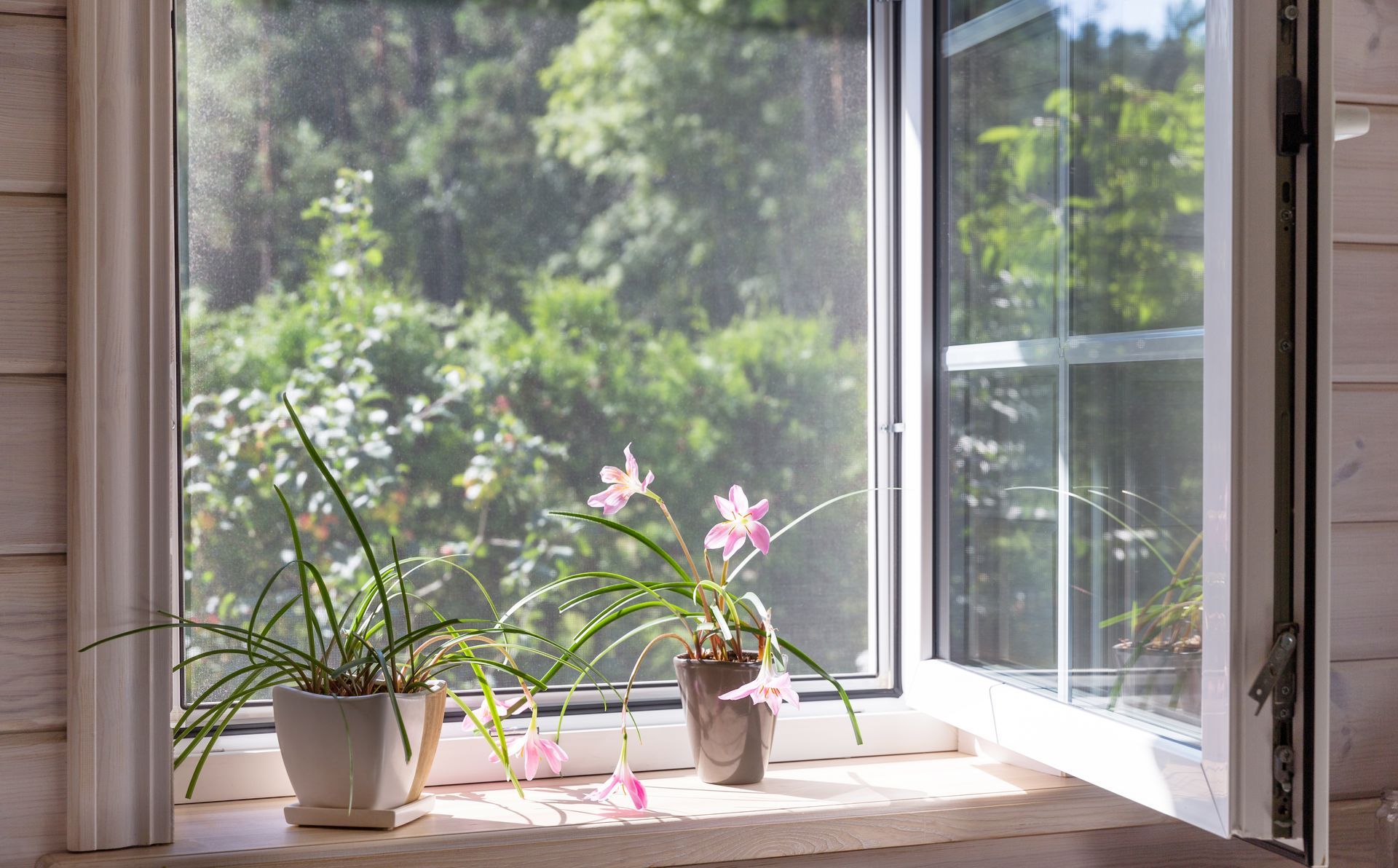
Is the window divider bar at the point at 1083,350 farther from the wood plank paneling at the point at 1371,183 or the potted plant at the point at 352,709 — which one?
the potted plant at the point at 352,709

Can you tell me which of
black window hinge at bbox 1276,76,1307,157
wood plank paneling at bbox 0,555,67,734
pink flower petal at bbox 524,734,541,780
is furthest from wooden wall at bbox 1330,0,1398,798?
wood plank paneling at bbox 0,555,67,734

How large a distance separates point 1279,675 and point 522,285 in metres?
0.93

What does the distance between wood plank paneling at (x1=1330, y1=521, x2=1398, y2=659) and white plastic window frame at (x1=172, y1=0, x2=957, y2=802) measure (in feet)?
1.57

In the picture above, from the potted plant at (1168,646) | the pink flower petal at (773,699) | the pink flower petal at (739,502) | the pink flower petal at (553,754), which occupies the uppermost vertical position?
the pink flower petal at (739,502)

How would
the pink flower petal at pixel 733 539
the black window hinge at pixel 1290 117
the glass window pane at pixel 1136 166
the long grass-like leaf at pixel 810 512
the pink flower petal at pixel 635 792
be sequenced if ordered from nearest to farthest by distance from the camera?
the black window hinge at pixel 1290 117
the glass window pane at pixel 1136 166
the pink flower petal at pixel 635 792
the pink flower petal at pixel 733 539
the long grass-like leaf at pixel 810 512

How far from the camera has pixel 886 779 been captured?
1.23m

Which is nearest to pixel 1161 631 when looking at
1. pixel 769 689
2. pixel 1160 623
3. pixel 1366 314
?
pixel 1160 623

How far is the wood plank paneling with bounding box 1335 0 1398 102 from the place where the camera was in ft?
4.17

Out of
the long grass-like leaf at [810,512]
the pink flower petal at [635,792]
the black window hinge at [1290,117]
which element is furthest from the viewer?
the long grass-like leaf at [810,512]

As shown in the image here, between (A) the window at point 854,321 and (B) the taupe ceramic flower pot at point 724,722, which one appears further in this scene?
(B) the taupe ceramic flower pot at point 724,722

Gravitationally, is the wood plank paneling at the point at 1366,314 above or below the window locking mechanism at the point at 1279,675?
above

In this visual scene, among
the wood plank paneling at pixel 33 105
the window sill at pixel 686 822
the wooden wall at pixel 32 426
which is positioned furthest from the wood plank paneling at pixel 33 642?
the wood plank paneling at pixel 33 105

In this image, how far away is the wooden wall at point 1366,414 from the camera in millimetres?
1277

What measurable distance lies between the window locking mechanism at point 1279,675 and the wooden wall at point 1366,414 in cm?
50
